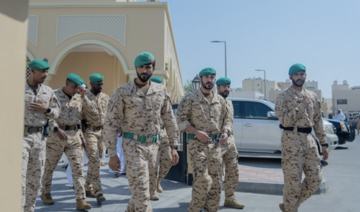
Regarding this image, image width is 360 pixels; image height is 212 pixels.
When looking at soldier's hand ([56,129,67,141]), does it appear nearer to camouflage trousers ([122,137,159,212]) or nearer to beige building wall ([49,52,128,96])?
camouflage trousers ([122,137,159,212])

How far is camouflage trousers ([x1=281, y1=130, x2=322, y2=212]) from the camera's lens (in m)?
4.17

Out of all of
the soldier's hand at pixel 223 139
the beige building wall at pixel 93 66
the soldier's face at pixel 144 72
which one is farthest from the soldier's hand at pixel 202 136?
the beige building wall at pixel 93 66

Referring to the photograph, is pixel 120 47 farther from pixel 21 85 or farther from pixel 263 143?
pixel 21 85

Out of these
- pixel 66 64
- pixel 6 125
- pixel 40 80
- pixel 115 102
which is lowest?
pixel 6 125

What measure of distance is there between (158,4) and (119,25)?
1826mm

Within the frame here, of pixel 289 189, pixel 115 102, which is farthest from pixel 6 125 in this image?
pixel 289 189

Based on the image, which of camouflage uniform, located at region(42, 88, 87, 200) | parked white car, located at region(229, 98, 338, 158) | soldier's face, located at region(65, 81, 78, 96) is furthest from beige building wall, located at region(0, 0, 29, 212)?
parked white car, located at region(229, 98, 338, 158)

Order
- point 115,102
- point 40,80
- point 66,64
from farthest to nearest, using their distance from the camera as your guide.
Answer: point 66,64 → point 40,80 → point 115,102

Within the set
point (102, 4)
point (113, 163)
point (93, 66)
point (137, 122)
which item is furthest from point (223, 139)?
point (93, 66)

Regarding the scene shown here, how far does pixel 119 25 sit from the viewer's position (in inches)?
535

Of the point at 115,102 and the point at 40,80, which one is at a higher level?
the point at 40,80

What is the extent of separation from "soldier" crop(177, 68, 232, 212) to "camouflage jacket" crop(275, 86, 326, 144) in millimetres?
774

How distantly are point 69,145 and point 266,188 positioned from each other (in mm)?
3625

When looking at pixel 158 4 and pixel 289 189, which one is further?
pixel 158 4
